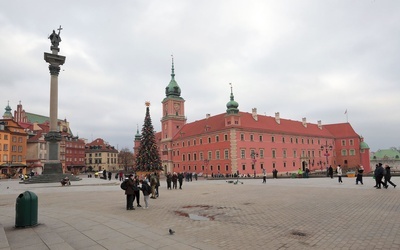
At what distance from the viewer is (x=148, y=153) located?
48.9m

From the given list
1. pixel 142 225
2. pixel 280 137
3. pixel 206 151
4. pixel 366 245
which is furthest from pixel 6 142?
pixel 366 245

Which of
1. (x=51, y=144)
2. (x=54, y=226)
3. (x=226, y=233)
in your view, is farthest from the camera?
(x=51, y=144)

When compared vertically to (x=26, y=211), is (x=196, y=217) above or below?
below

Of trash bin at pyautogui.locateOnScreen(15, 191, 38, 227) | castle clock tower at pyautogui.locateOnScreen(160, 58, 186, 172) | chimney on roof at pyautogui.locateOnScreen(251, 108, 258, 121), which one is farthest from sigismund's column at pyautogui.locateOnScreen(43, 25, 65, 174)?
chimney on roof at pyautogui.locateOnScreen(251, 108, 258, 121)

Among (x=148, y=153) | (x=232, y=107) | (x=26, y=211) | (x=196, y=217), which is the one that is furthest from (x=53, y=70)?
(x=232, y=107)

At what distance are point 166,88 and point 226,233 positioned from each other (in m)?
77.8

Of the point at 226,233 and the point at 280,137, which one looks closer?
the point at 226,233

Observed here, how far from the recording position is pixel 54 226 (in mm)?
8641

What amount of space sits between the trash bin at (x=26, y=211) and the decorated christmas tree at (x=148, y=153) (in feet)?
132

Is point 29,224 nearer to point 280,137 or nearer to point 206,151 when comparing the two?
point 206,151

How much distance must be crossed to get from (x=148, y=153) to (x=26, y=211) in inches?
1611

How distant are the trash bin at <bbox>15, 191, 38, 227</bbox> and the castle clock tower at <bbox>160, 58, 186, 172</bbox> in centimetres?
7197

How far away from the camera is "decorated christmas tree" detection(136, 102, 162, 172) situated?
48.4m

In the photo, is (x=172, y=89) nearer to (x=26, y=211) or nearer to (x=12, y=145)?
(x=12, y=145)
